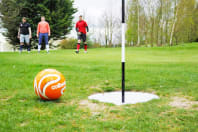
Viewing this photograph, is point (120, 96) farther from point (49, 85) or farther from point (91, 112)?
point (49, 85)

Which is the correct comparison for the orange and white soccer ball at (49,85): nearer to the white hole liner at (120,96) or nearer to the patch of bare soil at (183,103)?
the white hole liner at (120,96)

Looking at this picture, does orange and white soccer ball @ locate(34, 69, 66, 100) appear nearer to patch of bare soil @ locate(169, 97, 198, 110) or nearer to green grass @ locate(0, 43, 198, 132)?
green grass @ locate(0, 43, 198, 132)

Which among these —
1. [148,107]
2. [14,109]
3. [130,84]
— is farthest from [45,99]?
[130,84]

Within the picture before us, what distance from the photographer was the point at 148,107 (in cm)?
374

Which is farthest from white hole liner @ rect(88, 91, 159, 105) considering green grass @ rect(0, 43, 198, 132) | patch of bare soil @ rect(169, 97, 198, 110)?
patch of bare soil @ rect(169, 97, 198, 110)

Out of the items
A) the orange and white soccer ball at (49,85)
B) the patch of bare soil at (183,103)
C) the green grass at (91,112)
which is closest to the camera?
the green grass at (91,112)

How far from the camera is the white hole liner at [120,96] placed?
4309 millimetres

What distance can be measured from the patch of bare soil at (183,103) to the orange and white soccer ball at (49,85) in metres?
2.10

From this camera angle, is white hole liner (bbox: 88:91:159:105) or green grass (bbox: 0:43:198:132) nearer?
green grass (bbox: 0:43:198:132)

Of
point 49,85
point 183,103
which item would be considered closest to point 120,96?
point 183,103

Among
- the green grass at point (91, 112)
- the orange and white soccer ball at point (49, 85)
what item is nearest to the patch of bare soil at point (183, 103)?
the green grass at point (91, 112)

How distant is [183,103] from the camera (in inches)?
159

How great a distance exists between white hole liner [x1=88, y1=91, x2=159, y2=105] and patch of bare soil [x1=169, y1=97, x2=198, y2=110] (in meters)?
0.45

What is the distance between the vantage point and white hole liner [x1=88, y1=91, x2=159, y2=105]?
4309mm
